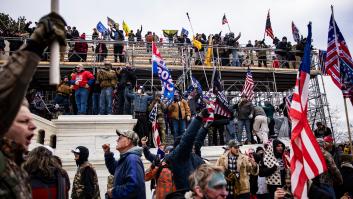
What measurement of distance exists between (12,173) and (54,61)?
0.66 m

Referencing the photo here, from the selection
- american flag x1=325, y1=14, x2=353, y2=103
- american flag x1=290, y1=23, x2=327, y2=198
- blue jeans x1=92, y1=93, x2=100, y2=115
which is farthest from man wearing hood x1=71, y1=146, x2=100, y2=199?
american flag x1=325, y1=14, x2=353, y2=103

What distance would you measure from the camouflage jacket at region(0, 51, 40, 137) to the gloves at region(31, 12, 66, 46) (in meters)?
0.08

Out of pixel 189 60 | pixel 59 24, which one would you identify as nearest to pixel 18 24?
pixel 189 60

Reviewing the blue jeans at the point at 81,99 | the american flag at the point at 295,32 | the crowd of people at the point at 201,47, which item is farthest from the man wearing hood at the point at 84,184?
the american flag at the point at 295,32

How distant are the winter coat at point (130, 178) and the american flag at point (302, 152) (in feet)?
6.14

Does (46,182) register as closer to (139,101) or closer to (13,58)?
(13,58)

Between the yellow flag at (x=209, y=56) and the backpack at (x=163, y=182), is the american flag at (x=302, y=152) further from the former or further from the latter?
the yellow flag at (x=209, y=56)

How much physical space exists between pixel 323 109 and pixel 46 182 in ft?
61.5

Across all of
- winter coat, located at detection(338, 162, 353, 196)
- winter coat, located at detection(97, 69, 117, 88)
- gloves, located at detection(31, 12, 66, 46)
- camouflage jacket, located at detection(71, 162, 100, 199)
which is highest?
winter coat, located at detection(97, 69, 117, 88)

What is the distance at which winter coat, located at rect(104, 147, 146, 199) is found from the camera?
3.74 m

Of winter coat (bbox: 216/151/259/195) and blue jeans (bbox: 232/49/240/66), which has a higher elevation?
blue jeans (bbox: 232/49/240/66)

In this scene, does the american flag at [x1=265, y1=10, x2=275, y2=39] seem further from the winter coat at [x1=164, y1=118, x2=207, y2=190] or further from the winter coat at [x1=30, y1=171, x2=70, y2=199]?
the winter coat at [x1=30, y1=171, x2=70, y2=199]

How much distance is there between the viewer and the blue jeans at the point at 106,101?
34.9 feet

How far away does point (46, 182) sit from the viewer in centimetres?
355
